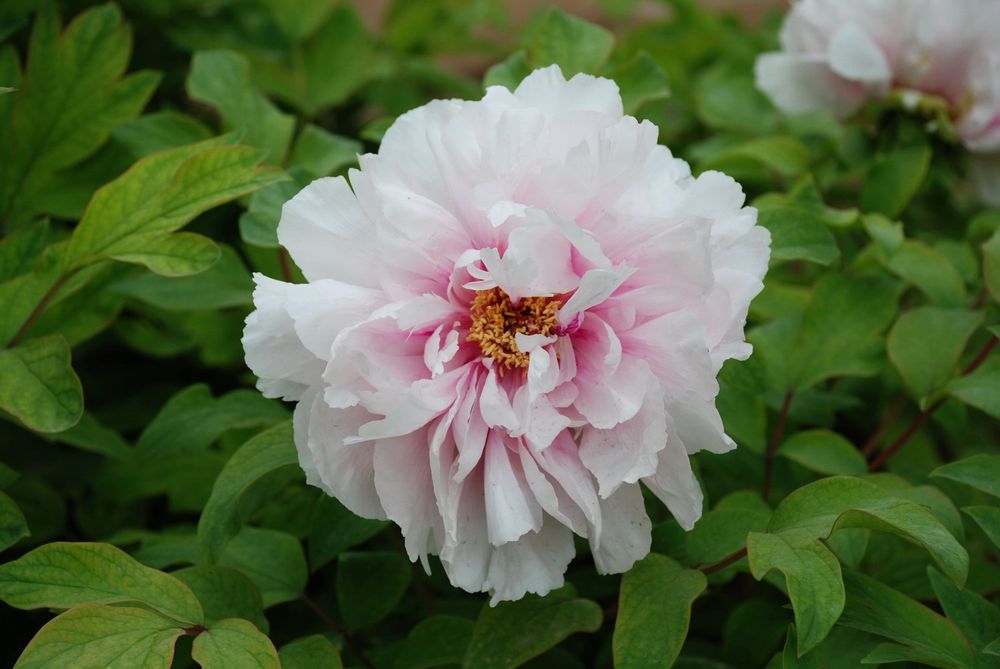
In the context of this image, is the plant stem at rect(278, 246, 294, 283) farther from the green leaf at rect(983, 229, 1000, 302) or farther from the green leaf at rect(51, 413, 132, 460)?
the green leaf at rect(983, 229, 1000, 302)

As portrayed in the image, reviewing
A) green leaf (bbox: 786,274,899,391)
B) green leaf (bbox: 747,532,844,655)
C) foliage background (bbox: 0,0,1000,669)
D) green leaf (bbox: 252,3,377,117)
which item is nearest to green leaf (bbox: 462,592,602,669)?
foliage background (bbox: 0,0,1000,669)

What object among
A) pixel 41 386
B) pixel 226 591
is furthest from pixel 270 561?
pixel 41 386

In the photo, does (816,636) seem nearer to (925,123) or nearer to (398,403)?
(398,403)

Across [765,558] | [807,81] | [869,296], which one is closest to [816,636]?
[765,558]

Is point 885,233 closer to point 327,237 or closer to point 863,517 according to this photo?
point 863,517

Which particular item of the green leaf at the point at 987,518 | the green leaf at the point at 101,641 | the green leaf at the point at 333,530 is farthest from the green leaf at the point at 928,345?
the green leaf at the point at 101,641

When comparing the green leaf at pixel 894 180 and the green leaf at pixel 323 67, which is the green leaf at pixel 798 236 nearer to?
the green leaf at pixel 894 180
